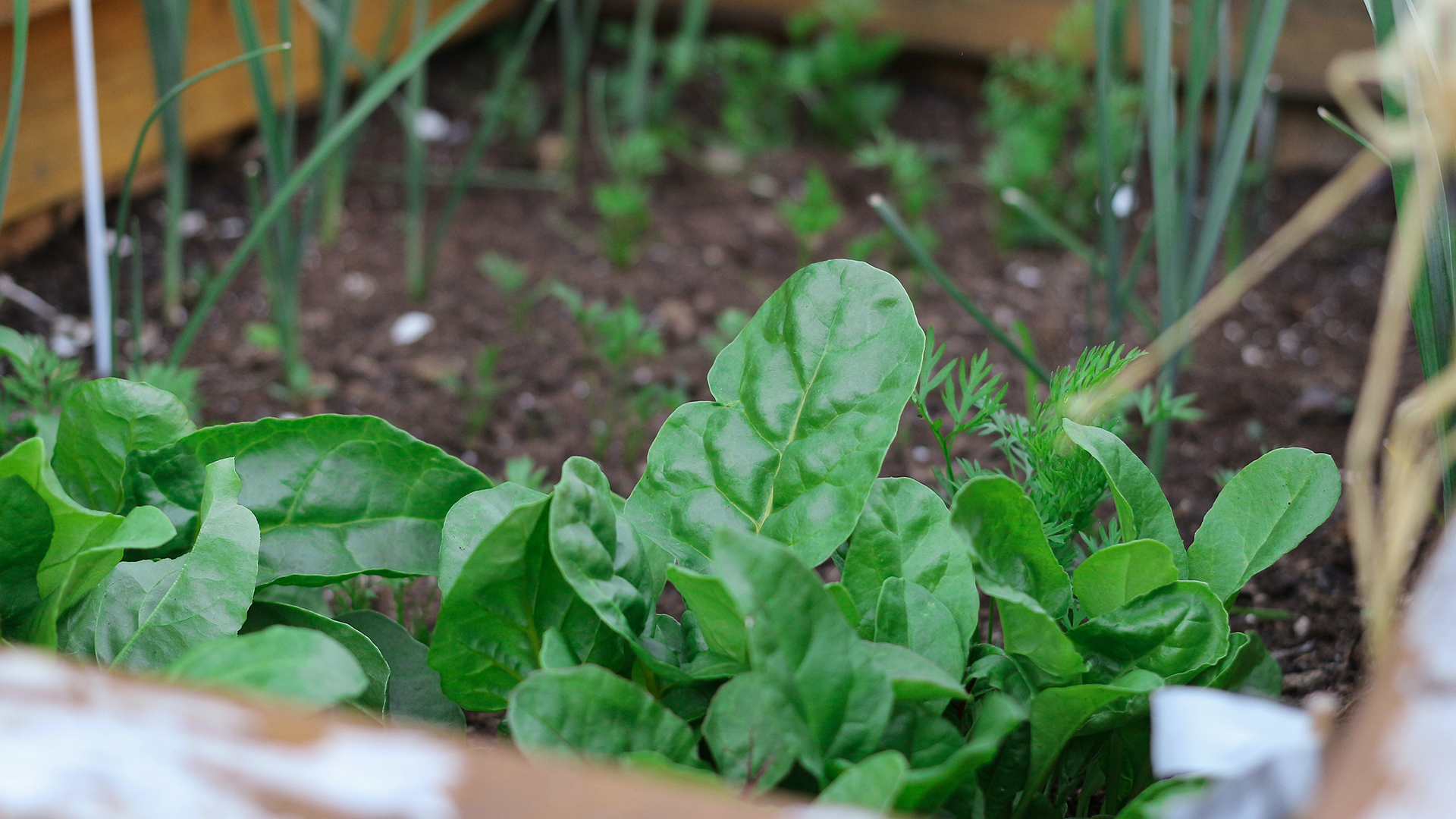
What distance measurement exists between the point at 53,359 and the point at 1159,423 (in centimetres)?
91

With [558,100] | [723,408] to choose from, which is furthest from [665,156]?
[723,408]

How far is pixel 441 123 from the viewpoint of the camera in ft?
6.63

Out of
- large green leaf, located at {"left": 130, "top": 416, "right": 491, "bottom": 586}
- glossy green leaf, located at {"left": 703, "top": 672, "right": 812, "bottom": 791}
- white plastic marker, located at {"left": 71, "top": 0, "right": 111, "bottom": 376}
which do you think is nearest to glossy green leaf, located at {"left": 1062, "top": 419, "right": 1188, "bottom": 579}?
glossy green leaf, located at {"left": 703, "top": 672, "right": 812, "bottom": 791}

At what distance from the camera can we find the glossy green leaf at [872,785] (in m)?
0.42

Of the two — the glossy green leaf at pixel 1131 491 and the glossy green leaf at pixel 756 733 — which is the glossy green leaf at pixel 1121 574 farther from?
the glossy green leaf at pixel 756 733

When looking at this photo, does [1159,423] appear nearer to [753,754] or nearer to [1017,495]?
[1017,495]

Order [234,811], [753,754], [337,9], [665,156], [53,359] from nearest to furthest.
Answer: [234,811] → [753,754] → [53,359] → [337,9] → [665,156]

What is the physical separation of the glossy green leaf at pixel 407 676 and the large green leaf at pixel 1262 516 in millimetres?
468

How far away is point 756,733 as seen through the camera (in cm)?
52

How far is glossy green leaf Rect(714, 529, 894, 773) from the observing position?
481 millimetres

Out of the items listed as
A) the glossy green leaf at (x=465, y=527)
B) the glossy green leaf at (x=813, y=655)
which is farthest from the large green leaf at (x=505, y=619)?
the glossy green leaf at (x=813, y=655)

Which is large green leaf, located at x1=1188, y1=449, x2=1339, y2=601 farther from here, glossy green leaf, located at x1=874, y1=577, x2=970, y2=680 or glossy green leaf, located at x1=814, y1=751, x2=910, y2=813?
glossy green leaf, located at x1=814, y1=751, x2=910, y2=813

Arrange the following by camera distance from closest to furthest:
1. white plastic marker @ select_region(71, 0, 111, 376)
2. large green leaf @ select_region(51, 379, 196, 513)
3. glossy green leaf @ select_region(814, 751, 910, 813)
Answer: glossy green leaf @ select_region(814, 751, 910, 813), large green leaf @ select_region(51, 379, 196, 513), white plastic marker @ select_region(71, 0, 111, 376)

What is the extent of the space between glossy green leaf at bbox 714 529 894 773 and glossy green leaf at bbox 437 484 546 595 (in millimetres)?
168
